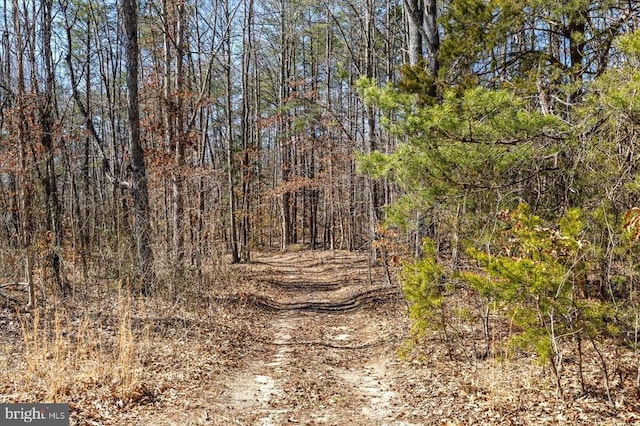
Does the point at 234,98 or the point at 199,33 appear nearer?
the point at 199,33

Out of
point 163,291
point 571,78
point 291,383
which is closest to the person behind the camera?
point 291,383

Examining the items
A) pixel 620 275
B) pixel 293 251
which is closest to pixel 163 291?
pixel 620 275

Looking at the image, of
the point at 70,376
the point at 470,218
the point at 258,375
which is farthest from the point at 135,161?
the point at 470,218

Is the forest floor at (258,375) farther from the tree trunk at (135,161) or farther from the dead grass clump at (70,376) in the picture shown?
the tree trunk at (135,161)

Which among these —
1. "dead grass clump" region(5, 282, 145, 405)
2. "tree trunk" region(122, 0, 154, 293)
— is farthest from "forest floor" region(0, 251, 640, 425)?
"tree trunk" region(122, 0, 154, 293)

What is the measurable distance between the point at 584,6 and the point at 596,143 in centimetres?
226

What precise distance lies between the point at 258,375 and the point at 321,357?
1.23m

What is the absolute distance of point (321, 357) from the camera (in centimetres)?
725

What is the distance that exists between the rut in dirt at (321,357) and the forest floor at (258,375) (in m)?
0.03

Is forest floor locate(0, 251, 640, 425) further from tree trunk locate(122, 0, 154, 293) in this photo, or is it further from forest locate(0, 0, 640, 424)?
tree trunk locate(122, 0, 154, 293)

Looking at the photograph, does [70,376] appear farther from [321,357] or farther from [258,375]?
[321,357]

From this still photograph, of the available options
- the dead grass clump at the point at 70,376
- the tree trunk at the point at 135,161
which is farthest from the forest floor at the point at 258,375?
the tree trunk at the point at 135,161

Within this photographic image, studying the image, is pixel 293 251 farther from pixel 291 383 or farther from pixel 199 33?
pixel 291 383

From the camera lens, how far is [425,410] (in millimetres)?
4996
